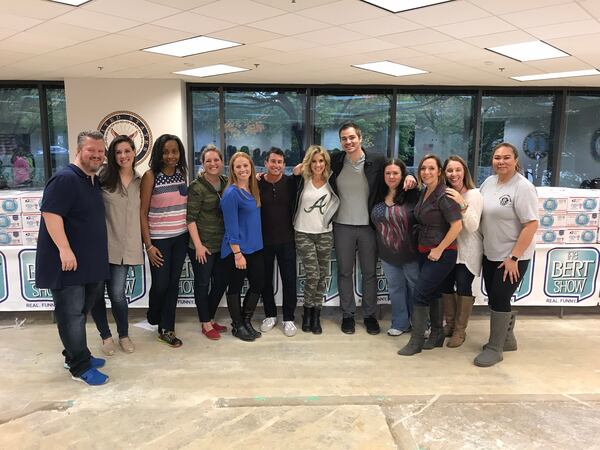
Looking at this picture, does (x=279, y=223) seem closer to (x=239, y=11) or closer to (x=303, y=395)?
(x=303, y=395)

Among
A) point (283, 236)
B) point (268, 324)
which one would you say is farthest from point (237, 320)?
point (283, 236)

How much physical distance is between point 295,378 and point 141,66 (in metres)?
5.32

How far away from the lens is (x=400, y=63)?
19.9ft

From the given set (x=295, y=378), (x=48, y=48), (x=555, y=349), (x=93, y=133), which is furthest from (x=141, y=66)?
(x=555, y=349)

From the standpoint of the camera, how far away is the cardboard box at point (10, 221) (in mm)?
3517

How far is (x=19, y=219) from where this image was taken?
3529 mm

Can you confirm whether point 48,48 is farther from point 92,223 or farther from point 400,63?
point 400,63

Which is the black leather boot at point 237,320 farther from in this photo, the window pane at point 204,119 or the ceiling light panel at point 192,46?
the window pane at point 204,119

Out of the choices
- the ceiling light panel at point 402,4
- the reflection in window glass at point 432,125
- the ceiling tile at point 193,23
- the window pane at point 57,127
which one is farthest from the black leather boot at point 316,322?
the window pane at point 57,127

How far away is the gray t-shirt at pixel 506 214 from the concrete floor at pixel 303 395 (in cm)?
76

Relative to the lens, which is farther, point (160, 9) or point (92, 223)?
point (160, 9)

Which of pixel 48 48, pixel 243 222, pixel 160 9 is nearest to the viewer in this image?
pixel 243 222

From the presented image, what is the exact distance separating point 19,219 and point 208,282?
163cm

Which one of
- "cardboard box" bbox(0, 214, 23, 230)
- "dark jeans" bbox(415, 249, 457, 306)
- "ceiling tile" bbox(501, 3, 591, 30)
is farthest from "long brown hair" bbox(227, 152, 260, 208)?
"ceiling tile" bbox(501, 3, 591, 30)
